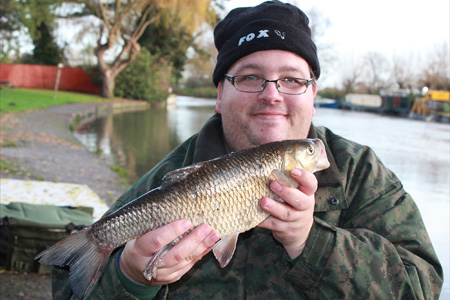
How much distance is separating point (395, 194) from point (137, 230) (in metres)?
1.47

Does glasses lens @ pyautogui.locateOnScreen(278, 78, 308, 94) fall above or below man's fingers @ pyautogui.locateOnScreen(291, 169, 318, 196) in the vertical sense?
above

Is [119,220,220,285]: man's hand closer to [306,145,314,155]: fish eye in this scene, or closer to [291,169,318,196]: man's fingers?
[291,169,318,196]: man's fingers

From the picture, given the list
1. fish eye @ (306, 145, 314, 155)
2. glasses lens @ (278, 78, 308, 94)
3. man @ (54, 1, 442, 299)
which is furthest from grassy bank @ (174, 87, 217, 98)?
fish eye @ (306, 145, 314, 155)

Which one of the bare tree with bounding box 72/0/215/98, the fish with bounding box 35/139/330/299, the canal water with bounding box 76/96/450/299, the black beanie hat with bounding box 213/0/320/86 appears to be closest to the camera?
the fish with bounding box 35/139/330/299

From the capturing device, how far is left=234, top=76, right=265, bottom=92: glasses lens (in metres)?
2.55

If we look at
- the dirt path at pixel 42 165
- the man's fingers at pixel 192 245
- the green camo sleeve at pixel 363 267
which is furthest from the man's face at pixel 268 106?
the dirt path at pixel 42 165

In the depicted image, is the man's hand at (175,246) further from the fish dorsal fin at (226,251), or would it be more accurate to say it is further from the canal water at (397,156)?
the canal water at (397,156)

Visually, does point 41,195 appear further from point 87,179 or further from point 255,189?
point 255,189

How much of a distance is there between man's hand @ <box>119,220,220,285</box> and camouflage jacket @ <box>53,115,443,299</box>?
0.90 ft

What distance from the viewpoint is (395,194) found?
2.45 m

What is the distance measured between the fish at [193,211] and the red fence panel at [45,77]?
40.5 meters

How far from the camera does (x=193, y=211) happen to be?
1.98 m

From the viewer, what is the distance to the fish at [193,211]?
1.98 meters

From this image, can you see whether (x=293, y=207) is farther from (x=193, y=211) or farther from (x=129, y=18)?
(x=129, y=18)
